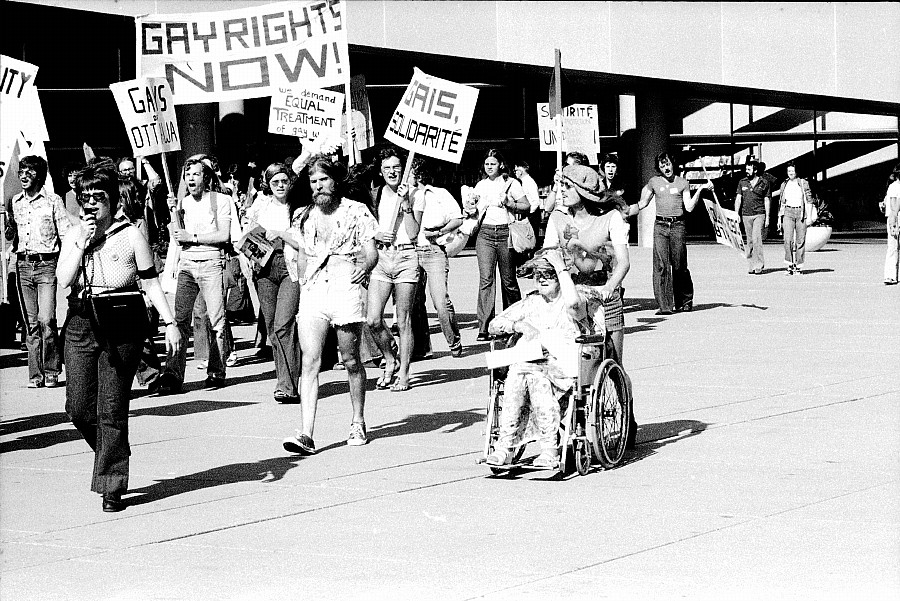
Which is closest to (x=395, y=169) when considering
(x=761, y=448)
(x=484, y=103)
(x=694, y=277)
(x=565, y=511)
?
(x=761, y=448)

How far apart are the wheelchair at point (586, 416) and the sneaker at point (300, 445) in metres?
1.13

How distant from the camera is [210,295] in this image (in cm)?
1211

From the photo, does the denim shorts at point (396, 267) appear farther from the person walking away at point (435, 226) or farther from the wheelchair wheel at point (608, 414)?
the wheelchair wheel at point (608, 414)

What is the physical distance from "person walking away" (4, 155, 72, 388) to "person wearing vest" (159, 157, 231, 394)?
1.03 meters

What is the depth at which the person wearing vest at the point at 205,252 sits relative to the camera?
39.6ft

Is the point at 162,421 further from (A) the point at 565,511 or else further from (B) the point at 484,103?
(B) the point at 484,103

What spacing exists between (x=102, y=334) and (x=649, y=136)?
27.8 metres

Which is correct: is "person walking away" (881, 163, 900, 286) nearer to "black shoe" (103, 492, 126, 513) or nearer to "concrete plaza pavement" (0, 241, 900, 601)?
"concrete plaza pavement" (0, 241, 900, 601)

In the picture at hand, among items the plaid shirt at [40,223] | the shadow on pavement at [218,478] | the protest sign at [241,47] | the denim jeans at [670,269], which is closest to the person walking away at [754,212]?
the denim jeans at [670,269]

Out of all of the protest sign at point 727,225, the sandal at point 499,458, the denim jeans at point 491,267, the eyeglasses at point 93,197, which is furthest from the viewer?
the protest sign at point 727,225

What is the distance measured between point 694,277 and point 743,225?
11.5 ft

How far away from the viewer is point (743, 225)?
88.0ft

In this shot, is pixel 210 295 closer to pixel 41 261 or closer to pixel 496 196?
pixel 41 261

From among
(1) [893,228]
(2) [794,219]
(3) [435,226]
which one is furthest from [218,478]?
(2) [794,219]
